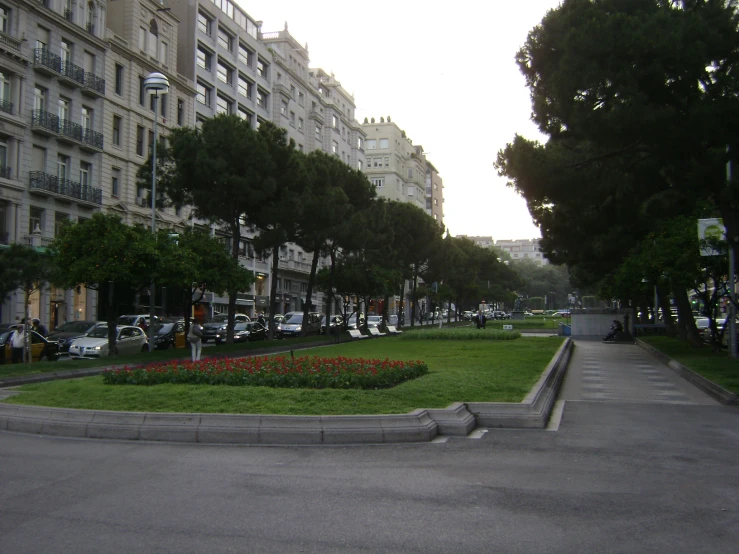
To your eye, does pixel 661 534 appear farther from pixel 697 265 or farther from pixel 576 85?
pixel 697 265

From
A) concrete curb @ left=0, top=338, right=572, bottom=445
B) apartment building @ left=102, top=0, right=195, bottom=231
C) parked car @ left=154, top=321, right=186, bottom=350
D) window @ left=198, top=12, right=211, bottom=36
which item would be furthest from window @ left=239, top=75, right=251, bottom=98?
concrete curb @ left=0, top=338, right=572, bottom=445

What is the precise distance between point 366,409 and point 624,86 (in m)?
13.1

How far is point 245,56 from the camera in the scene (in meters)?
61.6

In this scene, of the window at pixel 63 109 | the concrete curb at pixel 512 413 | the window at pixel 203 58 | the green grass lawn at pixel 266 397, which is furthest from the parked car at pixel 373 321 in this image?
the concrete curb at pixel 512 413

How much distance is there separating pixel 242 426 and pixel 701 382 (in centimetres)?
1221

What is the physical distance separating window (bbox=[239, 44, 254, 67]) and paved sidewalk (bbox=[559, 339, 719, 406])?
44.9 metres

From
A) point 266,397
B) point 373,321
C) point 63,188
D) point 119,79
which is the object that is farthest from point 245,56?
point 266,397

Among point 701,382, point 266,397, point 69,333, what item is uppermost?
point 69,333

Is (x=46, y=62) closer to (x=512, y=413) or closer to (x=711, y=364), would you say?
(x=711, y=364)

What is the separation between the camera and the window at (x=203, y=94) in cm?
5416

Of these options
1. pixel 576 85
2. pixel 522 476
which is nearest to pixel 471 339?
pixel 576 85

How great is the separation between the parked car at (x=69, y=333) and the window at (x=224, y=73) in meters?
32.8

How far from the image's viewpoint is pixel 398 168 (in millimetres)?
106688

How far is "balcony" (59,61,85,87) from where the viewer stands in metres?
37.6
